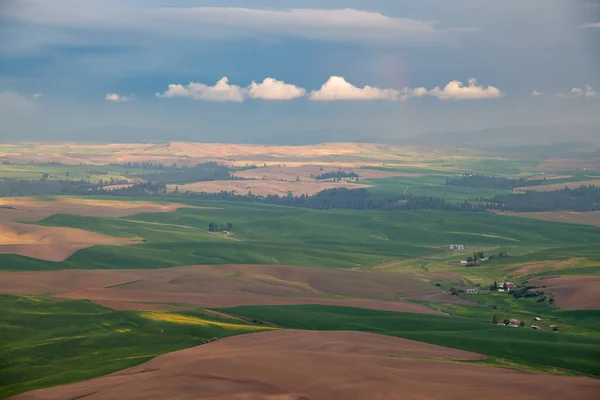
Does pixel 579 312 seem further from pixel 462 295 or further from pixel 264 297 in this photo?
pixel 264 297

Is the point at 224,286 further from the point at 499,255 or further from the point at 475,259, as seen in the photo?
the point at 499,255

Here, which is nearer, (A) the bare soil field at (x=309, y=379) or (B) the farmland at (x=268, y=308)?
Result: (A) the bare soil field at (x=309, y=379)

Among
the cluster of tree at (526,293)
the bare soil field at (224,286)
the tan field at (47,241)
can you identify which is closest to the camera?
the bare soil field at (224,286)

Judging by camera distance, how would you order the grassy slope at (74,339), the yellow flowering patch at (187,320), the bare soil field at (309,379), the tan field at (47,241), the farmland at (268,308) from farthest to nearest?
the tan field at (47,241) < the yellow flowering patch at (187,320) < the farmland at (268,308) < the grassy slope at (74,339) < the bare soil field at (309,379)

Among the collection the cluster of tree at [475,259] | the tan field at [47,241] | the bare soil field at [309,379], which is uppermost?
the tan field at [47,241]

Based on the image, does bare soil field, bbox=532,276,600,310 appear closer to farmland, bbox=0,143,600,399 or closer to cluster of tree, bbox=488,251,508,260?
farmland, bbox=0,143,600,399

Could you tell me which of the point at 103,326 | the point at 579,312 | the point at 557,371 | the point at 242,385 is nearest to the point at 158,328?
the point at 103,326

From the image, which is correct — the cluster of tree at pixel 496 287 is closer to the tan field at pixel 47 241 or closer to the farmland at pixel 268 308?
the farmland at pixel 268 308

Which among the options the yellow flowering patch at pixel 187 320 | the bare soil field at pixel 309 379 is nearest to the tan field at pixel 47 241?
the yellow flowering patch at pixel 187 320
